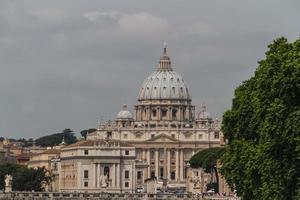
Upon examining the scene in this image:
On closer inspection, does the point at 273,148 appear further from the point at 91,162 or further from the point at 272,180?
the point at 91,162

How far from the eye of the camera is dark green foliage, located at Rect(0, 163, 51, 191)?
151900 mm

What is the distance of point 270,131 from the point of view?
57.4 m

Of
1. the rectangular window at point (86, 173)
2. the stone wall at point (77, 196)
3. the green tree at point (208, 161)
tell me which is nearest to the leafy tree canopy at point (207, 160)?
the green tree at point (208, 161)

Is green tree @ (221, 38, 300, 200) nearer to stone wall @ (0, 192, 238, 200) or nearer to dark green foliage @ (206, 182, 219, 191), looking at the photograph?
stone wall @ (0, 192, 238, 200)

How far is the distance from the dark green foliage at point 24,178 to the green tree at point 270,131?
84.9m

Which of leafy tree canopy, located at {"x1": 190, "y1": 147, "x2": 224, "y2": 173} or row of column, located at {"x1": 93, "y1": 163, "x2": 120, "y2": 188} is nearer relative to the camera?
leafy tree canopy, located at {"x1": 190, "y1": 147, "x2": 224, "y2": 173}

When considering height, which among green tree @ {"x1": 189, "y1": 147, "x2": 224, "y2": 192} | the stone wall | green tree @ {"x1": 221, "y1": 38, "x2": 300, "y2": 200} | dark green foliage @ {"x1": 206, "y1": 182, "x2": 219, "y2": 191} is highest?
green tree @ {"x1": 189, "y1": 147, "x2": 224, "y2": 192}

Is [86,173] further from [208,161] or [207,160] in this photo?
[208,161]

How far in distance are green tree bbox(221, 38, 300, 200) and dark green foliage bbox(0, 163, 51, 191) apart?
279ft

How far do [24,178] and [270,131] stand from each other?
324 feet

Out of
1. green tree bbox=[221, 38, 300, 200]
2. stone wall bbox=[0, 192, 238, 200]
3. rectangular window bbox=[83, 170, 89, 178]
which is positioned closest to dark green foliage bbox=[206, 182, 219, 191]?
rectangular window bbox=[83, 170, 89, 178]

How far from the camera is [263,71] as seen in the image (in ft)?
201

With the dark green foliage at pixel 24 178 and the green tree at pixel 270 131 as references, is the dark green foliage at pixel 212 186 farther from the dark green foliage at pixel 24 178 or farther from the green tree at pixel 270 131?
the green tree at pixel 270 131

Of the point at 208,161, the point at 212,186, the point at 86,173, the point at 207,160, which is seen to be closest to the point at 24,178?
the point at 212,186
